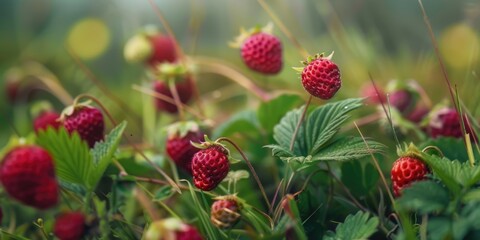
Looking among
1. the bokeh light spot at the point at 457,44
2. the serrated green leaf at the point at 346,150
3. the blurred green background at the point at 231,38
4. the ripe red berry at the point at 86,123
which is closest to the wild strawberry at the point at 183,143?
the ripe red berry at the point at 86,123

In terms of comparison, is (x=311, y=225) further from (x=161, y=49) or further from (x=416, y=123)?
(x=161, y=49)

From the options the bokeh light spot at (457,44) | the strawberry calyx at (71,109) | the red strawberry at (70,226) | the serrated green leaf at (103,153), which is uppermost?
the strawberry calyx at (71,109)

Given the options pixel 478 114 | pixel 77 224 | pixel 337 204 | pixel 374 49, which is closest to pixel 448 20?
pixel 374 49

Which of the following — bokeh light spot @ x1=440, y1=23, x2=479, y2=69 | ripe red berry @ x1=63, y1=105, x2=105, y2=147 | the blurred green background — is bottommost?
bokeh light spot @ x1=440, y1=23, x2=479, y2=69

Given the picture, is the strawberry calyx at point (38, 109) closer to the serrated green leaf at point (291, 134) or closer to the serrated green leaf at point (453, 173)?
the serrated green leaf at point (291, 134)

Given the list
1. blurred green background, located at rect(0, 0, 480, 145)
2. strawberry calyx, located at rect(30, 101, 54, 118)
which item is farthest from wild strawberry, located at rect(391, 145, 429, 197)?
strawberry calyx, located at rect(30, 101, 54, 118)

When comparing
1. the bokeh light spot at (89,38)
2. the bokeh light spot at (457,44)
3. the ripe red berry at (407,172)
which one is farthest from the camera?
the bokeh light spot at (89,38)

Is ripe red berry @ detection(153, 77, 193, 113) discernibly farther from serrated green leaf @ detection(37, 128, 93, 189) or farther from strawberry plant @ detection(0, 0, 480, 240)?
serrated green leaf @ detection(37, 128, 93, 189)
